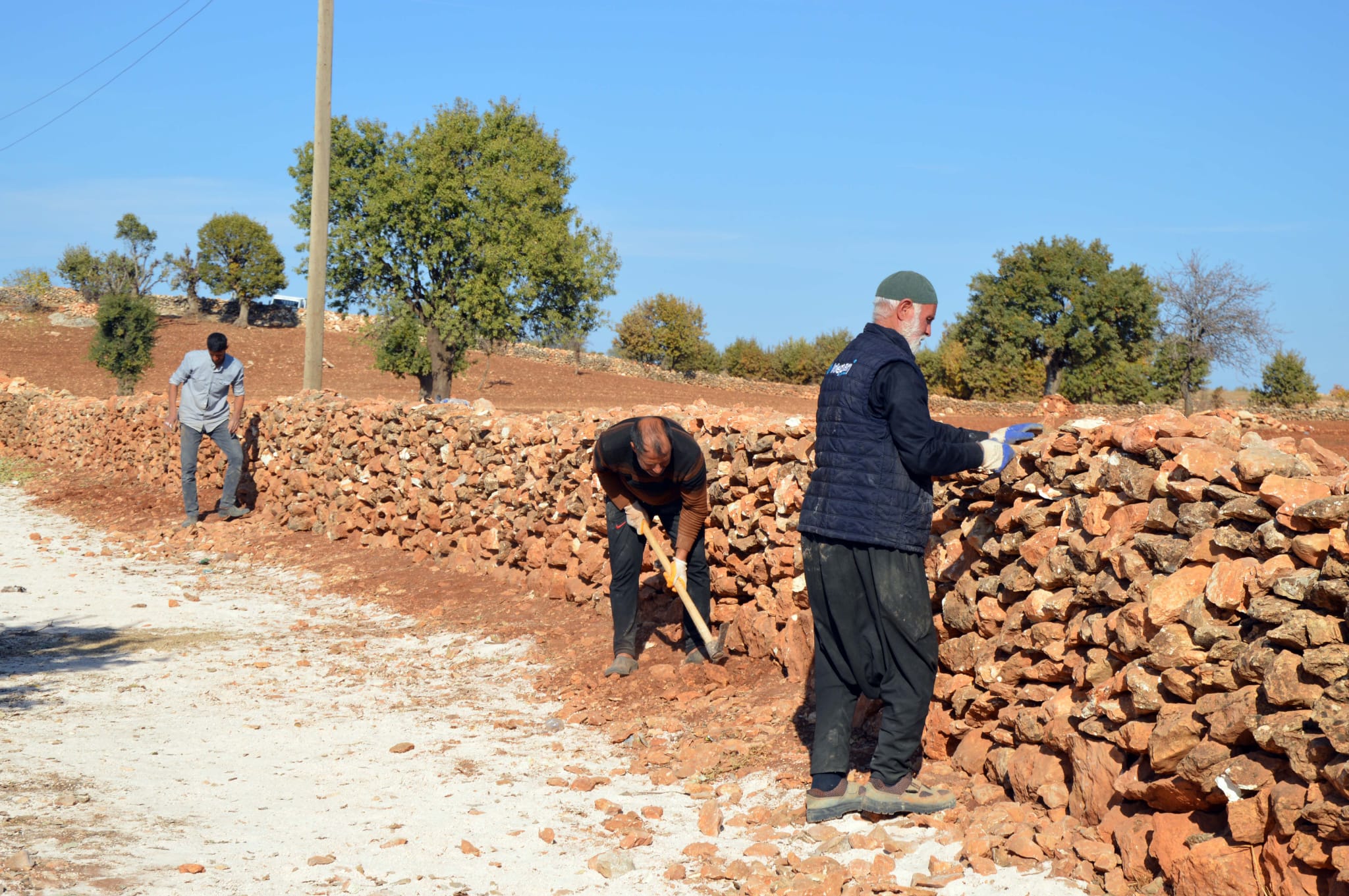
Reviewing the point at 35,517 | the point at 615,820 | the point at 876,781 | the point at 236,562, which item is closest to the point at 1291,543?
the point at 876,781

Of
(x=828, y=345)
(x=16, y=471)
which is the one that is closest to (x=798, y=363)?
(x=828, y=345)

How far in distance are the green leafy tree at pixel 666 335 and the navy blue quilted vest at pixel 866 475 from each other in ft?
173

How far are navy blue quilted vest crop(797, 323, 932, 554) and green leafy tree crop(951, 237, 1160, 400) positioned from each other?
38682mm

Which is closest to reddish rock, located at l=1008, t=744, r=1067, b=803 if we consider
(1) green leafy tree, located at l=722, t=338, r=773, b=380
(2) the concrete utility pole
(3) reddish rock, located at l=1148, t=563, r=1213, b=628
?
(3) reddish rock, located at l=1148, t=563, r=1213, b=628

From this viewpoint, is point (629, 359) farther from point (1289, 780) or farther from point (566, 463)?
point (1289, 780)

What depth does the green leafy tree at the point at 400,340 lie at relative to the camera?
2931 cm

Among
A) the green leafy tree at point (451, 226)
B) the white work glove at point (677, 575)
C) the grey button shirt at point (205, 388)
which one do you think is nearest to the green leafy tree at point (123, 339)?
the green leafy tree at point (451, 226)

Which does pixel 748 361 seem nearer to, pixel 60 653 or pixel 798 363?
pixel 798 363

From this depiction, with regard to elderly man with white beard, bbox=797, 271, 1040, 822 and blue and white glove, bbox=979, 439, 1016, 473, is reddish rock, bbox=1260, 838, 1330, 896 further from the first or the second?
blue and white glove, bbox=979, 439, 1016, 473

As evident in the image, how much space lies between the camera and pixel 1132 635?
3734 millimetres

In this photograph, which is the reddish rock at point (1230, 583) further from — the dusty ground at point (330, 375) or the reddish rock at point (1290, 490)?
the dusty ground at point (330, 375)

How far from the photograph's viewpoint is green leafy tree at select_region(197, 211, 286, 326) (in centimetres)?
5856

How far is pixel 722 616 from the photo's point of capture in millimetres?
6695

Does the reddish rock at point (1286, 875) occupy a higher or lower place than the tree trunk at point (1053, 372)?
lower
